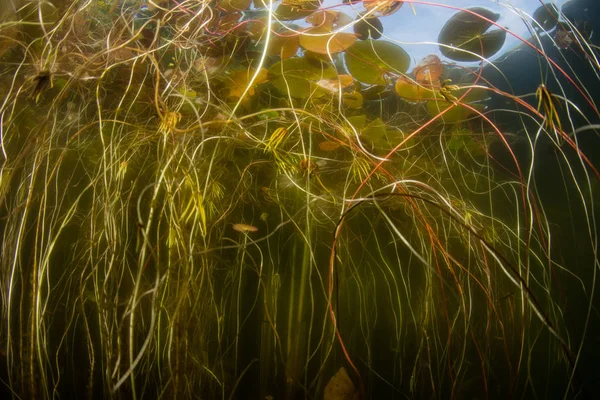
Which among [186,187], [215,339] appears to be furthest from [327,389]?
[186,187]

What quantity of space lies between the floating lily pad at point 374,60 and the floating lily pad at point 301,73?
0.29ft

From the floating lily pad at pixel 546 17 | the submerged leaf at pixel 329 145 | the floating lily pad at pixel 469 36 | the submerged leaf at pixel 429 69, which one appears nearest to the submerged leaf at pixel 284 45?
the submerged leaf at pixel 329 145

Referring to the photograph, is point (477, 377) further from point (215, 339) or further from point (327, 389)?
point (215, 339)

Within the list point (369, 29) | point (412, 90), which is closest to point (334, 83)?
point (369, 29)

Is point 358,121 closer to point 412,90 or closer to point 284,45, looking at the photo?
point 412,90

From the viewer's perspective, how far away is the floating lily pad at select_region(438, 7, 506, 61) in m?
1.13

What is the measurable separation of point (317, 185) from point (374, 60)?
0.59 metres

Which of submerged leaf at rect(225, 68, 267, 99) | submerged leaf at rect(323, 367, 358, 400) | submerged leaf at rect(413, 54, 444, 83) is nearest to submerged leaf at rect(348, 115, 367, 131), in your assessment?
submerged leaf at rect(413, 54, 444, 83)

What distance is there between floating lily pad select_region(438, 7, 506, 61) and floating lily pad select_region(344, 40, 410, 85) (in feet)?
0.70

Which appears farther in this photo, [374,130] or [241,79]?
[374,130]

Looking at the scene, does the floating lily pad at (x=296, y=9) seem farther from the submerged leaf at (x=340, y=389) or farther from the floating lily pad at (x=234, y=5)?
the submerged leaf at (x=340, y=389)

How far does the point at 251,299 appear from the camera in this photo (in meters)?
1.47

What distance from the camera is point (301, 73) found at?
109 centimetres

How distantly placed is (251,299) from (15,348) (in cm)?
86
